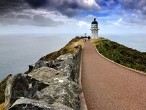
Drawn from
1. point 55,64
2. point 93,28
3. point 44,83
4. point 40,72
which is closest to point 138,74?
point 55,64

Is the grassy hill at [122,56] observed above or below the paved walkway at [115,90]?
below

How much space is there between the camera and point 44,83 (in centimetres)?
977

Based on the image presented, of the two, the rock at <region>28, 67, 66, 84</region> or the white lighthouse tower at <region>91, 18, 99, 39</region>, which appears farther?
the white lighthouse tower at <region>91, 18, 99, 39</region>

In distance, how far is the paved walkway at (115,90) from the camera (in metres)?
13.4

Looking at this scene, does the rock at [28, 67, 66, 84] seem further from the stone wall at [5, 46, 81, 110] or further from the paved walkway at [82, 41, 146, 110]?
the paved walkway at [82, 41, 146, 110]

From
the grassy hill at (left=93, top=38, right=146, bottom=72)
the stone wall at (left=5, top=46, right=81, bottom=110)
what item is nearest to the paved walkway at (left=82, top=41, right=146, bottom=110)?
the stone wall at (left=5, top=46, right=81, bottom=110)

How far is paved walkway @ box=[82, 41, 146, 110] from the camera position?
13430mm

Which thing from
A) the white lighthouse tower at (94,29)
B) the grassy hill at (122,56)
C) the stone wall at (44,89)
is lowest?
the grassy hill at (122,56)

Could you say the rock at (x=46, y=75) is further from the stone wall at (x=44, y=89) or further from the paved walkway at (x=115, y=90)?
the paved walkway at (x=115, y=90)

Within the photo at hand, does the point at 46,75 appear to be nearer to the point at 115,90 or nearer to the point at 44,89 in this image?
the point at 44,89

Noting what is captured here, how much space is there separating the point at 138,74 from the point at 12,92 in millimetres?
13314

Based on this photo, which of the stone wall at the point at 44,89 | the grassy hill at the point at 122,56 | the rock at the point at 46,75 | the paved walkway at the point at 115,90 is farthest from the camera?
the grassy hill at the point at 122,56

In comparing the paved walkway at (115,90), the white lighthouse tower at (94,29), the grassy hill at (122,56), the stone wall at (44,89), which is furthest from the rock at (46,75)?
the white lighthouse tower at (94,29)

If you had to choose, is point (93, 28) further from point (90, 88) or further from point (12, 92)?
point (12, 92)
